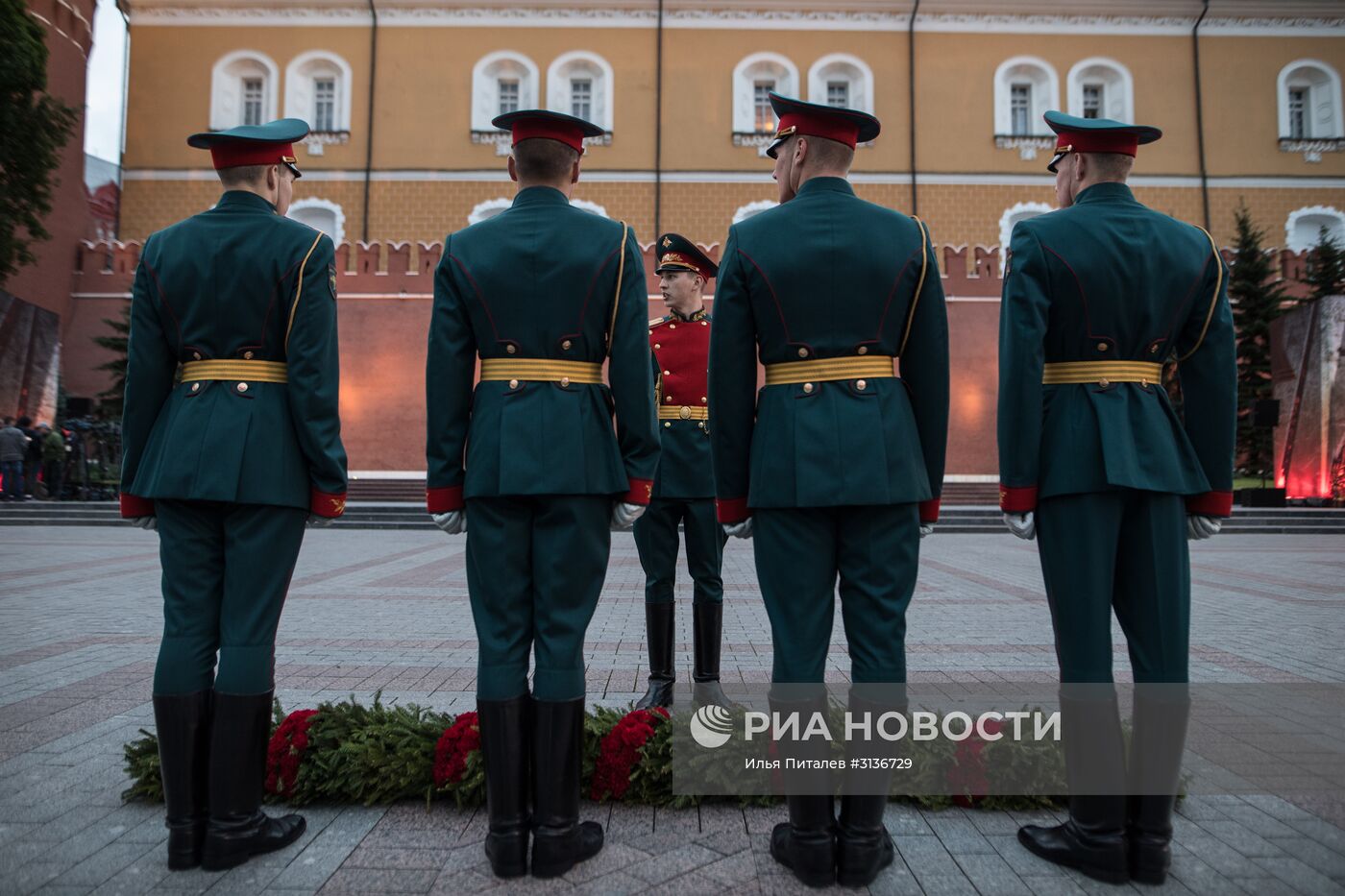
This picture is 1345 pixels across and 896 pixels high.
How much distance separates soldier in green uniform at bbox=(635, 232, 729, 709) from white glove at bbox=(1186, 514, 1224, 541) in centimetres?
189

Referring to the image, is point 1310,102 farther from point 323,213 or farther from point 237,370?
point 237,370

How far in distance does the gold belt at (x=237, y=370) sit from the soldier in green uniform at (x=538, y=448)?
0.49 m

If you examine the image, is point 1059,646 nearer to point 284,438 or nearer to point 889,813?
point 889,813

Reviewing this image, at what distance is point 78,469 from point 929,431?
22255mm

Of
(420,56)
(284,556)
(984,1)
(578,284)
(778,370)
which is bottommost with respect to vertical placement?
(284,556)

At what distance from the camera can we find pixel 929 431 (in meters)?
2.59

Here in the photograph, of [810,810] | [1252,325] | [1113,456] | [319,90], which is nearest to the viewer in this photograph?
[810,810]

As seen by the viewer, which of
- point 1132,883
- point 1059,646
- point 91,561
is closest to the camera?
point 1132,883

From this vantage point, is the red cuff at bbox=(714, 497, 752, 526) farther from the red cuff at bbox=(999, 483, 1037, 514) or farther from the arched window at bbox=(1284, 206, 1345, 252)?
the arched window at bbox=(1284, 206, 1345, 252)

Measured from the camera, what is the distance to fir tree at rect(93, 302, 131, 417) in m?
24.4

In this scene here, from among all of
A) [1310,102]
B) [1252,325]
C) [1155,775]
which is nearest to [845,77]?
[1252,325]

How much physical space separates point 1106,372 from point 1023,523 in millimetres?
516

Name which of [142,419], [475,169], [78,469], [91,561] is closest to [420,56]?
[475,169]

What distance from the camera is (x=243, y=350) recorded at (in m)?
2.70
